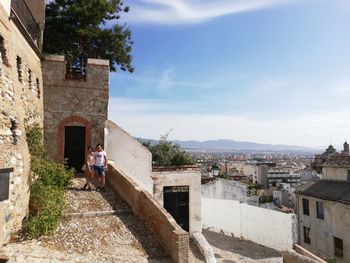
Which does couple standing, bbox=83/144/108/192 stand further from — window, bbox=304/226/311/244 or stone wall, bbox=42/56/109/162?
window, bbox=304/226/311/244

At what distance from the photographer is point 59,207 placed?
9.22 metres

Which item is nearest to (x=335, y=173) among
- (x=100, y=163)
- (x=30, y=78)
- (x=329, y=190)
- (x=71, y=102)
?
(x=329, y=190)

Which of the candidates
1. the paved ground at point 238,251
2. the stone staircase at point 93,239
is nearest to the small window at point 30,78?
the stone staircase at point 93,239

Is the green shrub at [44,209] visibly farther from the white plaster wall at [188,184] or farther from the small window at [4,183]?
the white plaster wall at [188,184]

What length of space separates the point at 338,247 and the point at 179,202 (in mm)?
12414

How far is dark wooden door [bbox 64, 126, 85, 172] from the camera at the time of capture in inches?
556

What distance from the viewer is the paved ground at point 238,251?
56.2ft

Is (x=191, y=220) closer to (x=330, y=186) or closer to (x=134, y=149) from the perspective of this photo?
(x=134, y=149)

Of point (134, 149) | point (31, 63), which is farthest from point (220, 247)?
point (31, 63)

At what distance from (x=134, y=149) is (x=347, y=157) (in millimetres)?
17613

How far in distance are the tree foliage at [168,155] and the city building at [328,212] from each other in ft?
30.6

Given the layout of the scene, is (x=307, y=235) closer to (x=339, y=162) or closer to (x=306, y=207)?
(x=306, y=207)

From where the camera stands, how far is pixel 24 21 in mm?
11742

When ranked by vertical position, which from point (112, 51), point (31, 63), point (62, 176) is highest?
point (112, 51)
